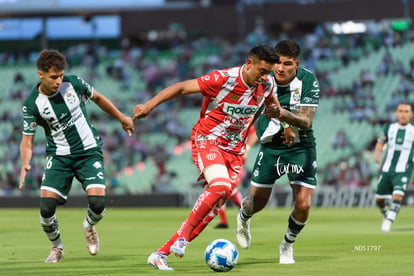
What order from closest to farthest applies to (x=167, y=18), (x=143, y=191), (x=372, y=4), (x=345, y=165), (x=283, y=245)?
1. (x=283, y=245)
2. (x=345, y=165)
3. (x=143, y=191)
4. (x=372, y=4)
5. (x=167, y=18)

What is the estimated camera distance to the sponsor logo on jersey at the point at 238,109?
386 inches

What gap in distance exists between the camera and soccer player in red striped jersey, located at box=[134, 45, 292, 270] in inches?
369

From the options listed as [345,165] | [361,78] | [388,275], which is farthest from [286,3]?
[388,275]

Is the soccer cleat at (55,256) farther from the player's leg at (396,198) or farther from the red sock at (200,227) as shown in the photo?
the player's leg at (396,198)

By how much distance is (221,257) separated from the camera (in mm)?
9508

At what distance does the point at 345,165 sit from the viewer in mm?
34188

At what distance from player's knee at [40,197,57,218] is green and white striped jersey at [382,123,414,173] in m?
9.82

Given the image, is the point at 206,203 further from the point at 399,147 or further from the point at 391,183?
the point at 399,147

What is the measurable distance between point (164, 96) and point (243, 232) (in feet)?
12.6

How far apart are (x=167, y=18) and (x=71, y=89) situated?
38371 mm

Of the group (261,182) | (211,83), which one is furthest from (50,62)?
(261,182)

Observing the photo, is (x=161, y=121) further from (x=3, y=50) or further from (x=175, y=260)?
(x=175, y=260)

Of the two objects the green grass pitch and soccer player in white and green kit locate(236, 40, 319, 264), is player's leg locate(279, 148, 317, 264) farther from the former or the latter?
the green grass pitch

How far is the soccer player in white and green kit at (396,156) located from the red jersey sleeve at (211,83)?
31.2 feet
